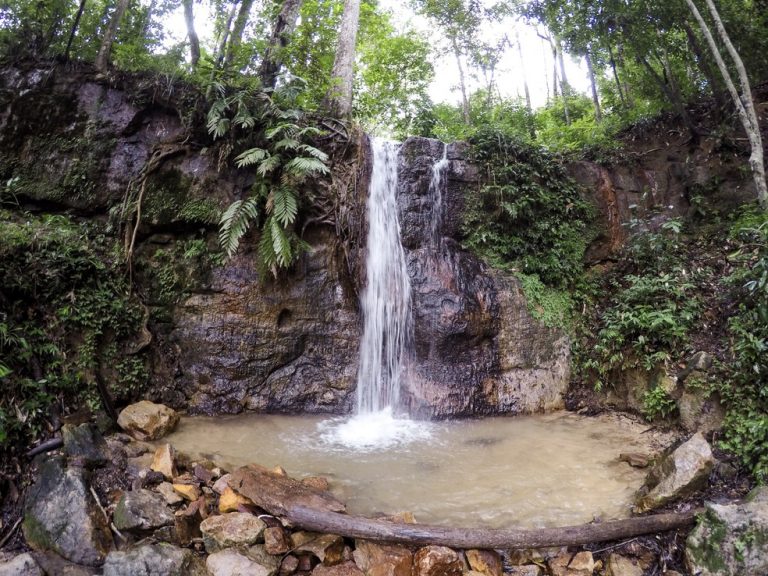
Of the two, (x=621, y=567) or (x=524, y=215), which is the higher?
(x=524, y=215)

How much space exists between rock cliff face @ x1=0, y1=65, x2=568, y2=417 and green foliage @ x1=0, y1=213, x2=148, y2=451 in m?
0.44

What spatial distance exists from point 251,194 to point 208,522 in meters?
4.78

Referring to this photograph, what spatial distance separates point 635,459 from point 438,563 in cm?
282

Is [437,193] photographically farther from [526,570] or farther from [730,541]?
[730,541]

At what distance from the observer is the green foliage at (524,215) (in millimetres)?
7883

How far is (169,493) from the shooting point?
12.8 feet

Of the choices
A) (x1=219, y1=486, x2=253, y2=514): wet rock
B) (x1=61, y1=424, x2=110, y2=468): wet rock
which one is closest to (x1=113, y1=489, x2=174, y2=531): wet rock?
(x1=219, y1=486, x2=253, y2=514): wet rock

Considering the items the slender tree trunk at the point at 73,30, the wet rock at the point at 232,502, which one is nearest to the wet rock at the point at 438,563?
the wet rock at the point at 232,502

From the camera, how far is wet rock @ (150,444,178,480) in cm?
416

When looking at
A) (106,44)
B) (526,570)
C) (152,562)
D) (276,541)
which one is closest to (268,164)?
(106,44)

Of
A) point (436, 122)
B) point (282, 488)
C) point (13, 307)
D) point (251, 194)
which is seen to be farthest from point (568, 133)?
point (13, 307)

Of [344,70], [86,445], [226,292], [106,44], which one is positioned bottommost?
[86,445]

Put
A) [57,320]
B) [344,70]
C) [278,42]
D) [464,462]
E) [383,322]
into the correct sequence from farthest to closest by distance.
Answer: [344,70], [278,42], [383,322], [57,320], [464,462]

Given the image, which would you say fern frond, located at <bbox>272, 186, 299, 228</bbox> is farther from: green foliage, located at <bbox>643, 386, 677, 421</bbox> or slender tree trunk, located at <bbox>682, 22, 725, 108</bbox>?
slender tree trunk, located at <bbox>682, 22, 725, 108</bbox>
